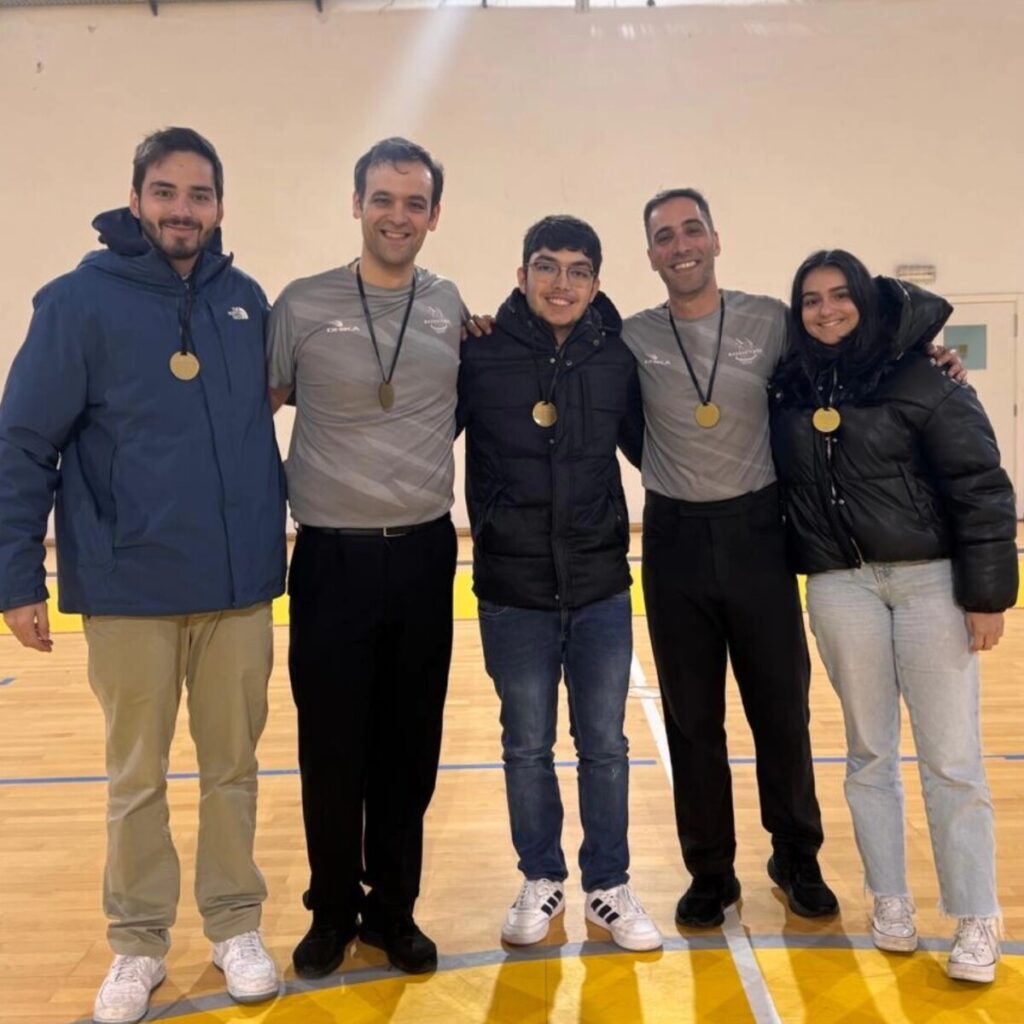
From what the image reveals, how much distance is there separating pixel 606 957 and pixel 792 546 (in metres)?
1.07

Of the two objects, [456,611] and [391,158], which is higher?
[391,158]

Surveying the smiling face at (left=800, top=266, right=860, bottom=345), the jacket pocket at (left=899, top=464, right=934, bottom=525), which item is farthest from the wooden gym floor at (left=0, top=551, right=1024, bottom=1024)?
the smiling face at (left=800, top=266, right=860, bottom=345)

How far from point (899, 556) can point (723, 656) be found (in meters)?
0.52

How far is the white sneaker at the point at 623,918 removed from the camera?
2375mm

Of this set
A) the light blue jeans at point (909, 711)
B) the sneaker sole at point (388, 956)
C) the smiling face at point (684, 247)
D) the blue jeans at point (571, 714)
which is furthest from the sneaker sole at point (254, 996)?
the smiling face at point (684, 247)

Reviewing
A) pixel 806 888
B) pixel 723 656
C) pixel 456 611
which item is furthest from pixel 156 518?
pixel 456 611

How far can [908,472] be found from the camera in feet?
7.27

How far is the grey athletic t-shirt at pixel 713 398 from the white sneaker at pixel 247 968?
4.78 feet

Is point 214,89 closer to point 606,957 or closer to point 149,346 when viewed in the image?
point 149,346

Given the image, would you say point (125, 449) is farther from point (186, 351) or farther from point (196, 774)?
point (196, 774)

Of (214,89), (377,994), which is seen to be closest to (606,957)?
(377,994)

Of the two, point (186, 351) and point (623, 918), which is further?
point (623, 918)

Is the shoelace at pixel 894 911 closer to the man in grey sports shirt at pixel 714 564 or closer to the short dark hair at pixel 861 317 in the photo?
the man in grey sports shirt at pixel 714 564

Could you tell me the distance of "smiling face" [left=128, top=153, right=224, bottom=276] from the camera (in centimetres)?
220
